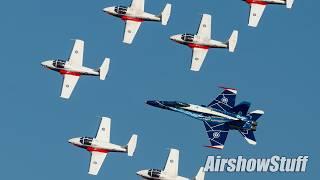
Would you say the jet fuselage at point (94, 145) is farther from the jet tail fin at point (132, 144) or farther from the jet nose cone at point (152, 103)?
the jet nose cone at point (152, 103)

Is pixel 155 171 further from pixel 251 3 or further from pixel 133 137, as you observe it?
pixel 251 3

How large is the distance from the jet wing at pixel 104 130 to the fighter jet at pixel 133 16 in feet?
30.7

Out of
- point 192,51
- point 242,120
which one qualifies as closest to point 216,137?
point 242,120

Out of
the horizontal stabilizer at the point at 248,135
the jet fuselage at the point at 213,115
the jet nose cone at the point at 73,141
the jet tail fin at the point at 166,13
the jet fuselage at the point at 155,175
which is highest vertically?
the jet tail fin at the point at 166,13

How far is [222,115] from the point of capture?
10256 centimetres

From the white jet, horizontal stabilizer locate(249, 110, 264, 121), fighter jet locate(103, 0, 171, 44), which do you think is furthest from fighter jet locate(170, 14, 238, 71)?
the white jet

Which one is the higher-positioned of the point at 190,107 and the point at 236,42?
the point at 236,42

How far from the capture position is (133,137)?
9931 centimetres

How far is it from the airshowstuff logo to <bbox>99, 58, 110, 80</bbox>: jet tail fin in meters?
15.4

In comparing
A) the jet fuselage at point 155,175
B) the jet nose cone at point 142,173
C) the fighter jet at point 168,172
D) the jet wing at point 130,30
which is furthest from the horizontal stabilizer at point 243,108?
the jet wing at point 130,30

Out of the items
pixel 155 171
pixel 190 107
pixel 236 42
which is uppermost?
pixel 236 42

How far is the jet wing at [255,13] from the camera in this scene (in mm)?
102500

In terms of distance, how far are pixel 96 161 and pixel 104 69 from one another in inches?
393

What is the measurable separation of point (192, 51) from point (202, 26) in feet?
9.73
